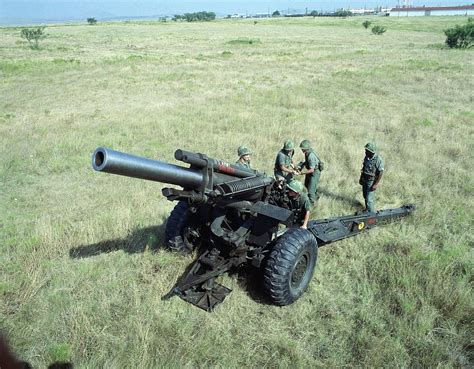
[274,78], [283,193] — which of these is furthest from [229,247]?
[274,78]

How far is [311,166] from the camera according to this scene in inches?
311

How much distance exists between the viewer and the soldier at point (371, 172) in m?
7.74

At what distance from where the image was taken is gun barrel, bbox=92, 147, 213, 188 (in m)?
3.52

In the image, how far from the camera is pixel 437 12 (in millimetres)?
144125

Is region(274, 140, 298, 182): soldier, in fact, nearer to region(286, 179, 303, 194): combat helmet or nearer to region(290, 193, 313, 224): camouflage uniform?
region(290, 193, 313, 224): camouflage uniform

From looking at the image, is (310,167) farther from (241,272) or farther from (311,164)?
(241,272)

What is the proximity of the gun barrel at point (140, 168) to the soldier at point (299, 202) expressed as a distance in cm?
177

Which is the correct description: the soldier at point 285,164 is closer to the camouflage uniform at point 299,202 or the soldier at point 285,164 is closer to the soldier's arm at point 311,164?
the soldier's arm at point 311,164

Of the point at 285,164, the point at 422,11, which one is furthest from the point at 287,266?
the point at 422,11

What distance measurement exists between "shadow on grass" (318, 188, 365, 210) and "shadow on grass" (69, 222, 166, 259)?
152 inches

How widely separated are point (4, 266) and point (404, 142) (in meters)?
10.6

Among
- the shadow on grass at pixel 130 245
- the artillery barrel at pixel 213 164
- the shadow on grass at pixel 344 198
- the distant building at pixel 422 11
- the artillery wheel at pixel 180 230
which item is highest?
the distant building at pixel 422 11

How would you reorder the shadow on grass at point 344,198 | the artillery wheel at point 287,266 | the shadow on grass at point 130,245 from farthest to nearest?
the shadow on grass at point 344,198
the shadow on grass at point 130,245
the artillery wheel at point 287,266

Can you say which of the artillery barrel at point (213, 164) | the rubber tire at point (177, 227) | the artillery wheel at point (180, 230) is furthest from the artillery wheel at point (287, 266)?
the rubber tire at point (177, 227)
